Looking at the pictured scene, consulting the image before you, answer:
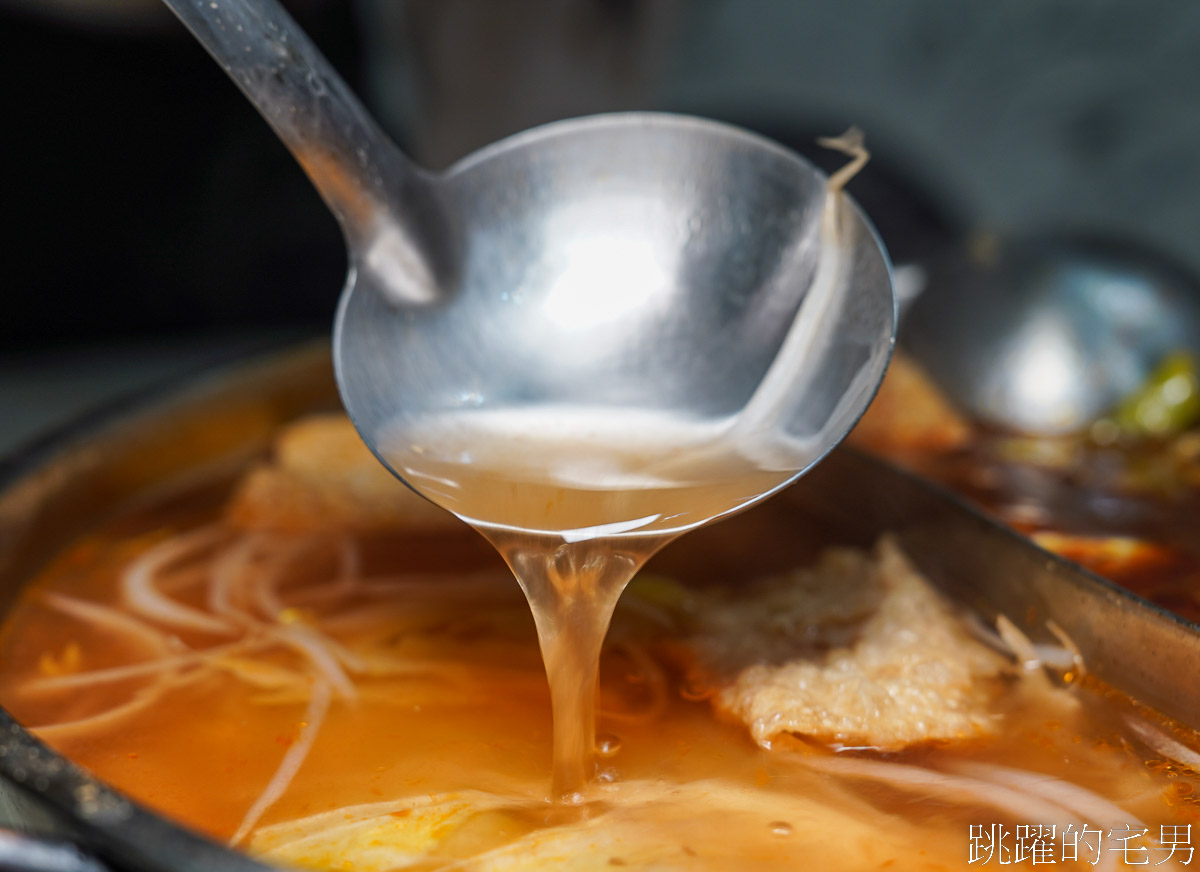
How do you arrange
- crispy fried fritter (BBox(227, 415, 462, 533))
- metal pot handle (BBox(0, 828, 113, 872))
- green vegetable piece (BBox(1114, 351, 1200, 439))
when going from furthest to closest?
1. green vegetable piece (BBox(1114, 351, 1200, 439))
2. crispy fried fritter (BBox(227, 415, 462, 533))
3. metal pot handle (BBox(0, 828, 113, 872))

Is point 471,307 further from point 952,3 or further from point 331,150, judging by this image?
point 952,3

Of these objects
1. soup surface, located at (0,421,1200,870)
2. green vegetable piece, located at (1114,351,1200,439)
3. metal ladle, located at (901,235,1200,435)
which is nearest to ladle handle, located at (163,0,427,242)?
soup surface, located at (0,421,1200,870)

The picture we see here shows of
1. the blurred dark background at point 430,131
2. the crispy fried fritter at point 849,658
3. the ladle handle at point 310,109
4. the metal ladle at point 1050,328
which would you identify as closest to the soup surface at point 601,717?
the crispy fried fritter at point 849,658

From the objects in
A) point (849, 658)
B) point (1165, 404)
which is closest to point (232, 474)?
point (849, 658)

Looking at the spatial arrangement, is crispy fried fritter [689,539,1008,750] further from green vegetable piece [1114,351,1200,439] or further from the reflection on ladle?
green vegetable piece [1114,351,1200,439]

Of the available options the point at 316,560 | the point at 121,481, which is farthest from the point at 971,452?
the point at 121,481
